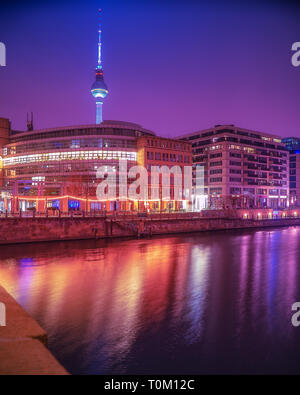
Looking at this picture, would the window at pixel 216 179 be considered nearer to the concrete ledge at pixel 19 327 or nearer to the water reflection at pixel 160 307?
the water reflection at pixel 160 307

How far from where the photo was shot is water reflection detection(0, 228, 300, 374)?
1330cm

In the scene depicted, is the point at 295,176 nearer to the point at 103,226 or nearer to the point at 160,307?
the point at 103,226

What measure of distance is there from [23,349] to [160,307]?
12.3 m

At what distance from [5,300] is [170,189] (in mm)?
67510

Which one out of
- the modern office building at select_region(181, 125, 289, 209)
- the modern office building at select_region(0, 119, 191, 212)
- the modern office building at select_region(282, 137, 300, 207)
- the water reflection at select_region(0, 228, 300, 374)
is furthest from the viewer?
the modern office building at select_region(282, 137, 300, 207)

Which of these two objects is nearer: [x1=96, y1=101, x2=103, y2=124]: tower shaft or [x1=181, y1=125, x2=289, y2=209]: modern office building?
[x1=181, y1=125, x2=289, y2=209]: modern office building

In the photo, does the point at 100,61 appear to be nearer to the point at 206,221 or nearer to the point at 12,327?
the point at 206,221

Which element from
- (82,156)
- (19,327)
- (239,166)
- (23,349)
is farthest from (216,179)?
(23,349)

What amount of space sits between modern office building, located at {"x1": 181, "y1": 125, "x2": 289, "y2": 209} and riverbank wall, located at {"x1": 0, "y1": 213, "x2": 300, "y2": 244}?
2975cm

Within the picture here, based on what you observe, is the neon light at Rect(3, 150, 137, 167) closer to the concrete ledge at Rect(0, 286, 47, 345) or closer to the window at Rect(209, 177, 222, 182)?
the window at Rect(209, 177, 222, 182)

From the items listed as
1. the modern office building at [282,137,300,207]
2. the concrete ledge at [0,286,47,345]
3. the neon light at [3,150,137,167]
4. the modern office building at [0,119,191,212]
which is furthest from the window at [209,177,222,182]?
the concrete ledge at [0,286,47,345]

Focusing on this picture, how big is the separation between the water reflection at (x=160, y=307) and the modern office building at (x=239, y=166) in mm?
64230

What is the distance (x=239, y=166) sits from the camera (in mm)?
104188

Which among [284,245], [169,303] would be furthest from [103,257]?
[284,245]
